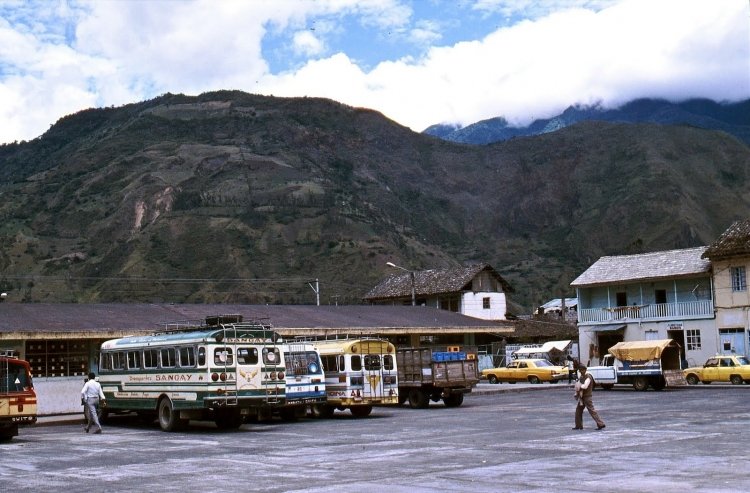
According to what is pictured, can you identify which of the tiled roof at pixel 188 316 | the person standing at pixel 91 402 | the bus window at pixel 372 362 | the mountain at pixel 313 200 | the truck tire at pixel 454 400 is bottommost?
the truck tire at pixel 454 400

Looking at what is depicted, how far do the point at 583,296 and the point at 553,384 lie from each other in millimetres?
12549

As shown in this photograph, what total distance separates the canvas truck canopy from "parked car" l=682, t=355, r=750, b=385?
2.34m

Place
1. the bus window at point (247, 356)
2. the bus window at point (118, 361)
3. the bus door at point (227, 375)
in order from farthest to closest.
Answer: the bus window at point (118, 361) → the bus window at point (247, 356) → the bus door at point (227, 375)

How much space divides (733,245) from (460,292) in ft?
75.1

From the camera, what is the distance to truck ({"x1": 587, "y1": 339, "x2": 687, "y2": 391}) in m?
40.9

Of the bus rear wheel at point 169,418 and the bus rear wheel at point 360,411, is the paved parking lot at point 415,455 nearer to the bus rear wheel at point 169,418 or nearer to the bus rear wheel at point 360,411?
the bus rear wheel at point 169,418

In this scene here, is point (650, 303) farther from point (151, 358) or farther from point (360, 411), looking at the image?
point (151, 358)

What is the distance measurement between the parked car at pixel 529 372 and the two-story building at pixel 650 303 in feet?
25.9

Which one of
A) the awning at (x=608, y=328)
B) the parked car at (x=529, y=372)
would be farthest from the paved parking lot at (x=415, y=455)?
the awning at (x=608, y=328)

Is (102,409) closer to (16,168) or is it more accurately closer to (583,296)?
(583,296)

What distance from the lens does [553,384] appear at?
158 feet

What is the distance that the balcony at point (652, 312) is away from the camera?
51.6m

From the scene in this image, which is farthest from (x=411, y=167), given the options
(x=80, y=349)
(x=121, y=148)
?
(x=80, y=349)

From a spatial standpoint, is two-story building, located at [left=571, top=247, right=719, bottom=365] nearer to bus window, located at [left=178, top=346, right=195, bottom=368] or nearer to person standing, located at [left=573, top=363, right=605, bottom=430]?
person standing, located at [left=573, top=363, right=605, bottom=430]
